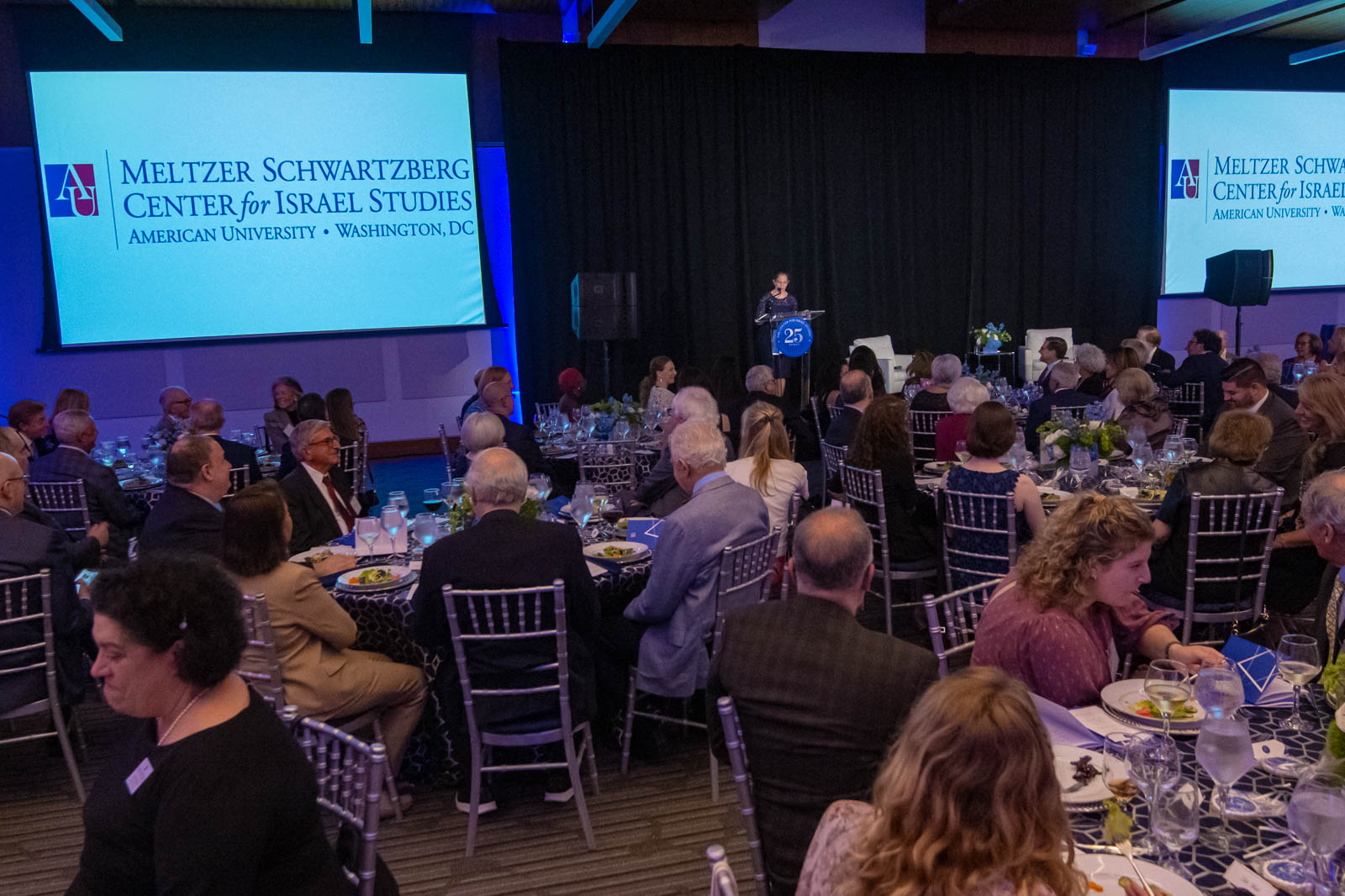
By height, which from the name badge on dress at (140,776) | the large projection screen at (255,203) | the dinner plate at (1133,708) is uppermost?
the large projection screen at (255,203)

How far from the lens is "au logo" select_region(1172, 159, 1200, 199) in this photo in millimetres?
14185

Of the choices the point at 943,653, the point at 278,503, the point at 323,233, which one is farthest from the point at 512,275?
the point at 943,653

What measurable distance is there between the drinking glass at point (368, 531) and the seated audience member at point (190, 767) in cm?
242

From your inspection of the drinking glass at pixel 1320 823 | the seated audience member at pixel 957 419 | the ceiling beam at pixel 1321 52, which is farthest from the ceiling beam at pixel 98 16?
the ceiling beam at pixel 1321 52

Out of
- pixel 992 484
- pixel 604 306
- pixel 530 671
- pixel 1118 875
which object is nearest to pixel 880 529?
pixel 992 484

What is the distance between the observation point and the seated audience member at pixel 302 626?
11.0ft

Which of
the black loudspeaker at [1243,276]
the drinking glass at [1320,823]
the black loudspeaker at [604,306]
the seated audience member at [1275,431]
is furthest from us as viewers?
the black loudspeaker at [1243,276]

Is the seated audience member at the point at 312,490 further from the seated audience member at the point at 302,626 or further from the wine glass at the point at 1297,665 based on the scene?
the wine glass at the point at 1297,665

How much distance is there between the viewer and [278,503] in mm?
3391

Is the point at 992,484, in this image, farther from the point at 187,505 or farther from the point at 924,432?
the point at 187,505

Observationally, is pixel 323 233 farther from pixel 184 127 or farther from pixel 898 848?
pixel 898 848

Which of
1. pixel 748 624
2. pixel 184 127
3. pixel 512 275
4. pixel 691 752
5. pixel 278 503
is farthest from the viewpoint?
pixel 512 275

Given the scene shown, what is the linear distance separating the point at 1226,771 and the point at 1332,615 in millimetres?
1232

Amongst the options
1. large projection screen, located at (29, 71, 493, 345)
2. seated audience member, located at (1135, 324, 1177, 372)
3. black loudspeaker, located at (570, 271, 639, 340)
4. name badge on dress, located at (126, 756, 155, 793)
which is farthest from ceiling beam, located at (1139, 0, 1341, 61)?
name badge on dress, located at (126, 756, 155, 793)
